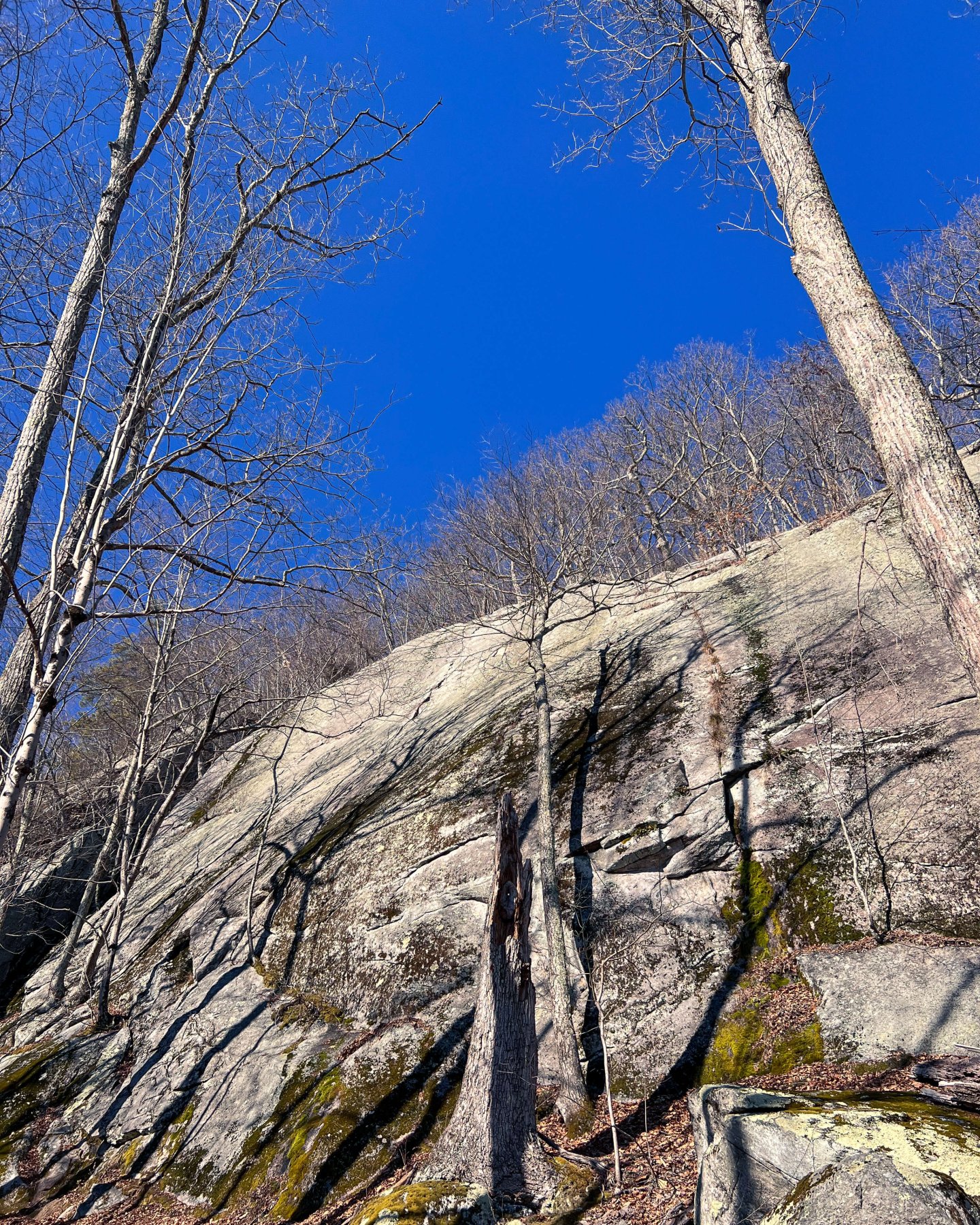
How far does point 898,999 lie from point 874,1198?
117 inches

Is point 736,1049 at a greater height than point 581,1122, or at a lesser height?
greater

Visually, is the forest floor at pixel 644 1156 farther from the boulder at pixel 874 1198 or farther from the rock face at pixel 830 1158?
the boulder at pixel 874 1198

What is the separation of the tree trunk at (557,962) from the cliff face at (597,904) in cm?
45

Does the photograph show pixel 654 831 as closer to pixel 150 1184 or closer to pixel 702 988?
pixel 702 988

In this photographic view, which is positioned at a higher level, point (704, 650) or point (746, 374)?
point (746, 374)

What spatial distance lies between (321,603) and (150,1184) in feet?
23.4

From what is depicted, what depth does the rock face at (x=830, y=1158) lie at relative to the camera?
302cm

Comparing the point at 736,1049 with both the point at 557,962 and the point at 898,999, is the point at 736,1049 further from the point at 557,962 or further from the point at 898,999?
the point at 557,962

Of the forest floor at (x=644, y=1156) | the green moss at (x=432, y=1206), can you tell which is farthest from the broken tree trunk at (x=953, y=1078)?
the green moss at (x=432, y=1206)

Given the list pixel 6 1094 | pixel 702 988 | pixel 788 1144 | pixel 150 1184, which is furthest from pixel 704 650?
pixel 6 1094

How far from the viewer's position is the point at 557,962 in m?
7.12

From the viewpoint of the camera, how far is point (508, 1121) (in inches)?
229

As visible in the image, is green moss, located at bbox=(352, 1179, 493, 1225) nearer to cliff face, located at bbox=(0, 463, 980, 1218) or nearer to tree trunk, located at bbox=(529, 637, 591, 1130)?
tree trunk, located at bbox=(529, 637, 591, 1130)

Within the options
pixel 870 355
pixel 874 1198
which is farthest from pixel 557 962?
pixel 870 355
